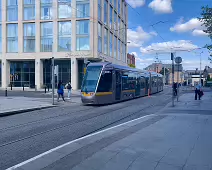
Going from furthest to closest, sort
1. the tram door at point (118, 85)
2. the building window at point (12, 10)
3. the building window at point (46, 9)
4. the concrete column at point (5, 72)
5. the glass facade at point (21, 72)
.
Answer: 1. the glass facade at point (21, 72)
2. the concrete column at point (5, 72)
3. the building window at point (12, 10)
4. the building window at point (46, 9)
5. the tram door at point (118, 85)

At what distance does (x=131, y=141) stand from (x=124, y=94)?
12702 millimetres

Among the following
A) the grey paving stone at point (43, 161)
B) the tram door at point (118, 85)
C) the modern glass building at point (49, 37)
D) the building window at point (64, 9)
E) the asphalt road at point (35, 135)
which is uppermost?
the building window at point (64, 9)

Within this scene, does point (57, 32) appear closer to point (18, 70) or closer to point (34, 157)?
point (18, 70)

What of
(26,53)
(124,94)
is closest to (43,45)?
(26,53)

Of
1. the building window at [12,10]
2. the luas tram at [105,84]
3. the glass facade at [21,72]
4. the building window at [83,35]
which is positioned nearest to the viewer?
the luas tram at [105,84]

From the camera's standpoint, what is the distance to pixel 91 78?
15953 millimetres

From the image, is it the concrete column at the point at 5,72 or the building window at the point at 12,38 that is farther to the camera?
the concrete column at the point at 5,72

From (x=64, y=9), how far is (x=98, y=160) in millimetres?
37040

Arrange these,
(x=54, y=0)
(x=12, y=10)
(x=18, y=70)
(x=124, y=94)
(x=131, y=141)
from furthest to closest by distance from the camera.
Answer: (x=18, y=70) < (x=12, y=10) < (x=54, y=0) < (x=124, y=94) < (x=131, y=141)

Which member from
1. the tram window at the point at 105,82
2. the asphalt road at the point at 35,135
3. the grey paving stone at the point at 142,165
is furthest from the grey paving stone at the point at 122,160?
the tram window at the point at 105,82

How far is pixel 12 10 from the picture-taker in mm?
41219

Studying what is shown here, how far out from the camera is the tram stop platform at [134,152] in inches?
184

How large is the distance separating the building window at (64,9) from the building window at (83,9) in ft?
→ 5.10

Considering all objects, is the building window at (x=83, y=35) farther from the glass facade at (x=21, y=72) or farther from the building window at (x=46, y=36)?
the glass facade at (x=21, y=72)
